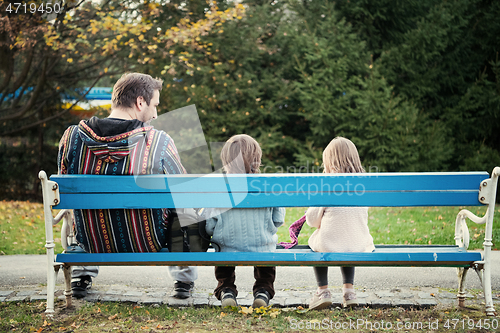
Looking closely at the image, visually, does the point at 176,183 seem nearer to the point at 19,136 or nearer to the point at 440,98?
the point at 440,98

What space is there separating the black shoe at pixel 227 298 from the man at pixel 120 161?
23.4 inches

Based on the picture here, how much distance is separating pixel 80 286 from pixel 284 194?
1957mm

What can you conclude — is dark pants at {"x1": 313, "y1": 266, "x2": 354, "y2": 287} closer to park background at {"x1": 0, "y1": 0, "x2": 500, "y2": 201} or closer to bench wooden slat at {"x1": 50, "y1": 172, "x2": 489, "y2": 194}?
bench wooden slat at {"x1": 50, "y1": 172, "x2": 489, "y2": 194}

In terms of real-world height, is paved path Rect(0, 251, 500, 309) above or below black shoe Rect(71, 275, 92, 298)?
below

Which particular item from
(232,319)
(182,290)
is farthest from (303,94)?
(232,319)

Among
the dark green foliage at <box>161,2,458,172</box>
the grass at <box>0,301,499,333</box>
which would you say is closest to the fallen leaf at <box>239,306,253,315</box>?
the grass at <box>0,301,499,333</box>

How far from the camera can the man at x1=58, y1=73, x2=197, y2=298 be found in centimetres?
308

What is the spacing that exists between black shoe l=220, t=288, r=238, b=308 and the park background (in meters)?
7.52

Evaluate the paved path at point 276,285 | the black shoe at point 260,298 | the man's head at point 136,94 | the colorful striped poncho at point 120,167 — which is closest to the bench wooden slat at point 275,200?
the colorful striped poncho at point 120,167

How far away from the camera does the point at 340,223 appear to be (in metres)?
3.31

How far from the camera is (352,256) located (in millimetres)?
3041

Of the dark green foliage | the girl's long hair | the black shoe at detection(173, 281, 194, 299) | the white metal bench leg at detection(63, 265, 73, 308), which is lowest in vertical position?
the black shoe at detection(173, 281, 194, 299)

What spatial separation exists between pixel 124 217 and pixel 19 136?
12608 millimetres

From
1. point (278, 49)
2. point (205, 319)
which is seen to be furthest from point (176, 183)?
point (278, 49)
